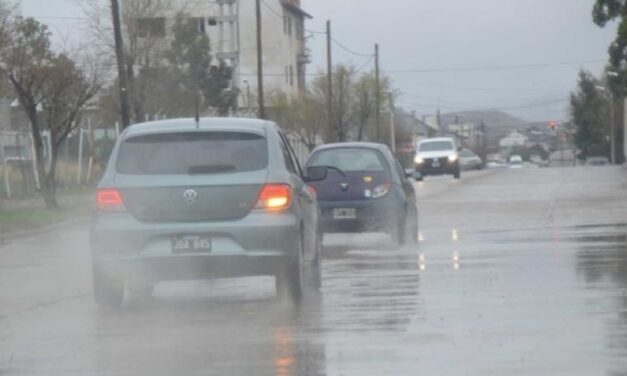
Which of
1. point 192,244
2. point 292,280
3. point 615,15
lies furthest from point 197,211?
point 615,15

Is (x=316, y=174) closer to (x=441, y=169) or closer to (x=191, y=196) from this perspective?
(x=191, y=196)

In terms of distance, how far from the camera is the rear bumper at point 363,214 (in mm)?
21109

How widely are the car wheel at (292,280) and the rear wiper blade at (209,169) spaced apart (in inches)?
37.2

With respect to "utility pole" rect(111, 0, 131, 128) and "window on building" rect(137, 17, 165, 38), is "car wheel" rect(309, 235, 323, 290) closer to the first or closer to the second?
"utility pole" rect(111, 0, 131, 128)

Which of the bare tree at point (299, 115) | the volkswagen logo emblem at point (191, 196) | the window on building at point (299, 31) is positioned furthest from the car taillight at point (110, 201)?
the window on building at point (299, 31)

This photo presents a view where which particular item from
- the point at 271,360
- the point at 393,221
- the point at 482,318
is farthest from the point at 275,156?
the point at 393,221

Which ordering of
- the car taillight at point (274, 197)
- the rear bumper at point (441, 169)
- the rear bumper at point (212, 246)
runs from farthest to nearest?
the rear bumper at point (441, 169)
the car taillight at point (274, 197)
the rear bumper at point (212, 246)

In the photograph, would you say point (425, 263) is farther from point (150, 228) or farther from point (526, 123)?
point (526, 123)

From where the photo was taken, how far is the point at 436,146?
198ft

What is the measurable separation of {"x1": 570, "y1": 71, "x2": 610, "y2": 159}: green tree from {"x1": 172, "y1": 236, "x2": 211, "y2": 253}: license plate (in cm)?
10653

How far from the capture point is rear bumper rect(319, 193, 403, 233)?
21.1m

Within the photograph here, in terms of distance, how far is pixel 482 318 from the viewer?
12.2m

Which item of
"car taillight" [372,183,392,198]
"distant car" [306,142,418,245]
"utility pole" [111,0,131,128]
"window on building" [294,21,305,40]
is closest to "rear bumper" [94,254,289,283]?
"distant car" [306,142,418,245]

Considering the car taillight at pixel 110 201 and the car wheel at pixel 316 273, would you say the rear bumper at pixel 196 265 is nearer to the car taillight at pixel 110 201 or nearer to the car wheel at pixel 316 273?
the car taillight at pixel 110 201
